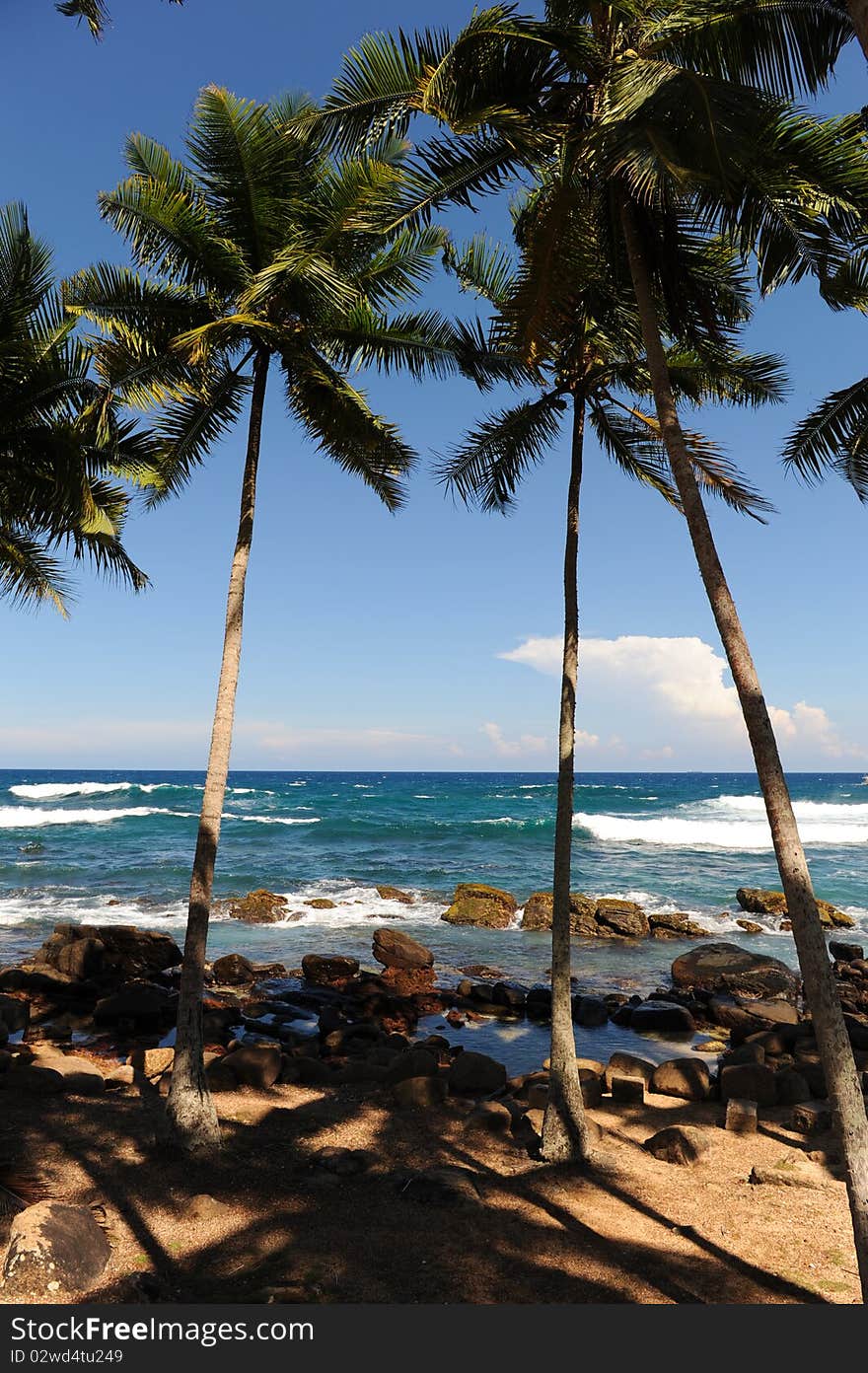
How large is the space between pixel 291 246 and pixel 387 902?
77.0 ft

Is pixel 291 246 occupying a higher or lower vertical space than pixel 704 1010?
higher

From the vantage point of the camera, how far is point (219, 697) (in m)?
9.28

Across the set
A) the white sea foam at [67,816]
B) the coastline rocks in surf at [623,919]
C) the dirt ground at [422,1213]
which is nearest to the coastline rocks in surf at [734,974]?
the coastline rocks in surf at [623,919]

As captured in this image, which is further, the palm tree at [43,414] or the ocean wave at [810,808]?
the ocean wave at [810,808]

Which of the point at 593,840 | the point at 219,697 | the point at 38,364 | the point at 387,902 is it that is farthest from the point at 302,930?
the point at 593,840

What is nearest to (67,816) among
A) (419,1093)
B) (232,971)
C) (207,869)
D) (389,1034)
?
(232,971)

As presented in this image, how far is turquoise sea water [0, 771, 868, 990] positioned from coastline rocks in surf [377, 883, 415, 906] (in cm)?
41

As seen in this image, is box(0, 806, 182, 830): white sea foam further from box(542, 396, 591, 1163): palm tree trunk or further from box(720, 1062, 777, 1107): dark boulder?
box(542, 396, 591, 1163): palm tree trunk

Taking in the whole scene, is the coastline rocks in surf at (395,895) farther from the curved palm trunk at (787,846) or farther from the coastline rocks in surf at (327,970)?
the curved palm trunk at (787,846)

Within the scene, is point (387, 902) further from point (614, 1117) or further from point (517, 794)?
point (517, 794)

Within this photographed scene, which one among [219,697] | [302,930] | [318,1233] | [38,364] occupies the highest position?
[38,364]

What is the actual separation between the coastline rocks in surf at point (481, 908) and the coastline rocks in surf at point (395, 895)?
2.43 metres

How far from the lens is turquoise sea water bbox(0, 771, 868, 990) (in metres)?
22.9

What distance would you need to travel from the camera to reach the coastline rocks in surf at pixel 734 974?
18391 millimetres
